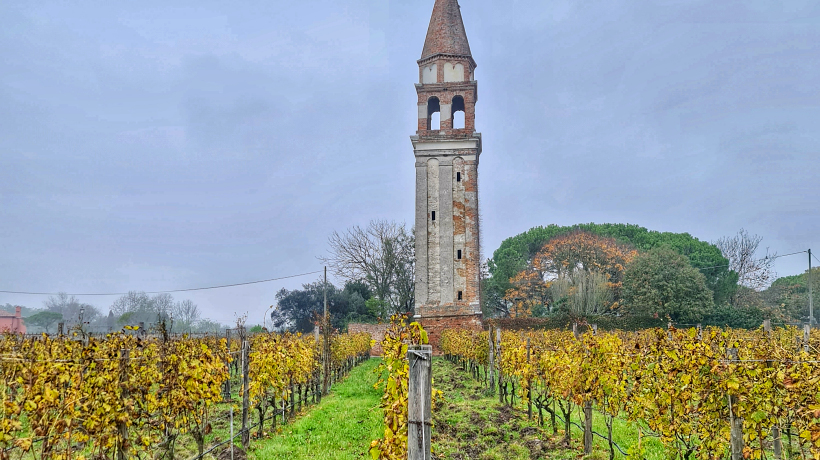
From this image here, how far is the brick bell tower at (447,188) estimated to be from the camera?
2686 cm

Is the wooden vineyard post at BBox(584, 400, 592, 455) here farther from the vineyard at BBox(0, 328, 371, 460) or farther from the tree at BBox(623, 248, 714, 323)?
the tree at BBox(623, 248, 714, 323)

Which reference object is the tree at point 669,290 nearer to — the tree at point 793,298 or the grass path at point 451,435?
the tree at point 793,298

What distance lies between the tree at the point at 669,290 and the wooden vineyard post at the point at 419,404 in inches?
1161

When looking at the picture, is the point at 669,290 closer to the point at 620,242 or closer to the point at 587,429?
the point at 620,242

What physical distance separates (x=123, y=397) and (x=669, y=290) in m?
30.8

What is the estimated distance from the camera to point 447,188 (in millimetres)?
27922

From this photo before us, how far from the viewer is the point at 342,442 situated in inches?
348

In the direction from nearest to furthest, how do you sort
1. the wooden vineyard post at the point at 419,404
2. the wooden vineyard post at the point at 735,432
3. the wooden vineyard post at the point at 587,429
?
1. the wooden vineyard post at the point at 419,404
2. the wooden vineyard post at the point at 735,432
3. the wooden vineyard post at the point at 587,429

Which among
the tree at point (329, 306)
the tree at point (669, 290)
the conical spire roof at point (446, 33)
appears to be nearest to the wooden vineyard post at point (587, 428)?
the conical spire roof at point (446, 33)

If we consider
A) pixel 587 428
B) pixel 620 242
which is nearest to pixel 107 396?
pixel 587 428

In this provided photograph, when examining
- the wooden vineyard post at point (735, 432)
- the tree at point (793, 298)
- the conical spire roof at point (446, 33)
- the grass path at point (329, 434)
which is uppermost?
the conical spire roof at point (446, 33)

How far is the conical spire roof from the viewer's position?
94.2 ft

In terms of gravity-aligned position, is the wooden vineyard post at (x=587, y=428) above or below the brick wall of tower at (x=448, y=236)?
below

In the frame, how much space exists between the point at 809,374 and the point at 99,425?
7267 mm
